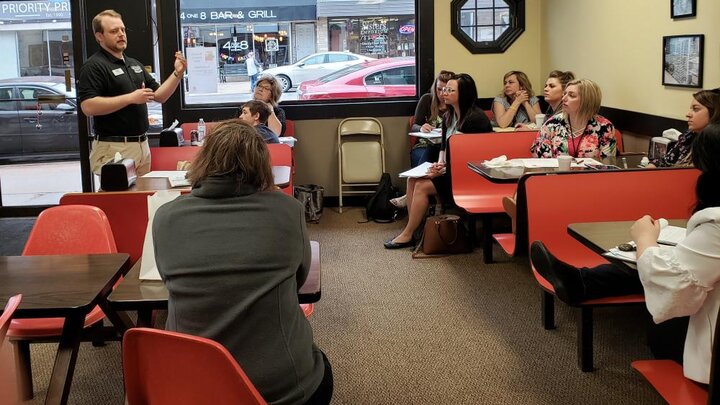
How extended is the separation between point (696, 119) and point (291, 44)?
422cm

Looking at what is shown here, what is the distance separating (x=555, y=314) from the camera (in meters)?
4.09

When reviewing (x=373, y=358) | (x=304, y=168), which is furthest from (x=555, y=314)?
(x=304, y=168)

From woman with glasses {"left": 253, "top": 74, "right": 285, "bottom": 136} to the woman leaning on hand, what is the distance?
4394 millimetres

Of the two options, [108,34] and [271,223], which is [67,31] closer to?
[108,34]

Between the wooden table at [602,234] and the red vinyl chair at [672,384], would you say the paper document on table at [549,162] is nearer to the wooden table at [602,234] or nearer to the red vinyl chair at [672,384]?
the wooden table at [602,234]

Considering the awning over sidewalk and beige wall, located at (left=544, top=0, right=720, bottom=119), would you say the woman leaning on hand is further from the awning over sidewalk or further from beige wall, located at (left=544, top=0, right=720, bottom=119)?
the awning over sidewalk

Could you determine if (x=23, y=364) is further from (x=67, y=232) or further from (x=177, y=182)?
(x=177, y=182)

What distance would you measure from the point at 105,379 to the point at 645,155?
3.37 metres

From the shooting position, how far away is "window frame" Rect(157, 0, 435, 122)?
693 cm

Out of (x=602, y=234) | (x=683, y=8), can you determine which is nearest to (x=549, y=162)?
(x=683, y=8)

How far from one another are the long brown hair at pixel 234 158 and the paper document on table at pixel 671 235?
1.35 meters

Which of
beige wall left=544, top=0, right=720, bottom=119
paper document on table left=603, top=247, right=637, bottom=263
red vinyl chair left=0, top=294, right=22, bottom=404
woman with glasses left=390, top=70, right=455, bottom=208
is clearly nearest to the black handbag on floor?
woman with glasses left=390, top=70, right=455, bottom=208

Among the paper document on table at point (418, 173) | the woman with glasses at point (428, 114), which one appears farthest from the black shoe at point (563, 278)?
the woman with glasses at point (428, 114)

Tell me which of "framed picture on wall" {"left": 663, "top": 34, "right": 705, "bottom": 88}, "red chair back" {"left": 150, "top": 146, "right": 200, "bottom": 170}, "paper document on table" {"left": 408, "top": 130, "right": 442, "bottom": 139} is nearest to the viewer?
"framed picture on wall" {"left": 663, "top": 34, "right": 705, "bottom": 88}
